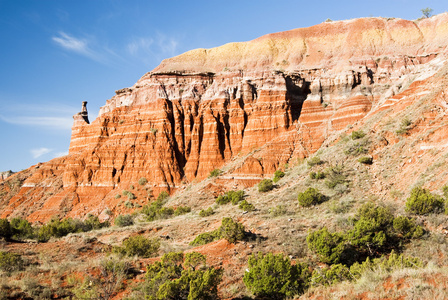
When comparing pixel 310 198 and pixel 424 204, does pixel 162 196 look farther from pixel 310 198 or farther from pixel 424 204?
pixel 424 204

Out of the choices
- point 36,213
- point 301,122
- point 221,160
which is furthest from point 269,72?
point 36,213

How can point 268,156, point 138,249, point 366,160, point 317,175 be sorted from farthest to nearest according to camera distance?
1. point 268,156
2. point 317,175
3. point 366,160
4. point 138,249

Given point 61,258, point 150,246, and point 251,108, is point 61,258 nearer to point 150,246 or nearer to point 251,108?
point 150,246

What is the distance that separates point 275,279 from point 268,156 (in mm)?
32308

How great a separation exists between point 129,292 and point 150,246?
6.18 m

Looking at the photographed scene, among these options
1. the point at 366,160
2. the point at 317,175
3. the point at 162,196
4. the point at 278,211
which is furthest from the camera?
the point at 162,196

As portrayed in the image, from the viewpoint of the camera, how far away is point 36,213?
1935 inches

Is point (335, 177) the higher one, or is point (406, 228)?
point (335, 177)

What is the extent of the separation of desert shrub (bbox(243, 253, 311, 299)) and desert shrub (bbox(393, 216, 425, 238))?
253 inches

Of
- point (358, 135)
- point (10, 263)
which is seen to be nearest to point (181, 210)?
point (358, 135)

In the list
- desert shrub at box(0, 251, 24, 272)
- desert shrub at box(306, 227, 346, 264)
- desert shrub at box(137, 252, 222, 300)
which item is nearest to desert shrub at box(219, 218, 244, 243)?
desert shrub at box(306, 227, 346, 264)

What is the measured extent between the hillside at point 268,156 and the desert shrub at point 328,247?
1.41ft

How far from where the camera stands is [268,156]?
44406 mm

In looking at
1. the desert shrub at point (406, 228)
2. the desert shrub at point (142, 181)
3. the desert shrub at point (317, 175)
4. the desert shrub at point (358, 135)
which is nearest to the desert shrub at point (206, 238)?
the desert shrub at point (406, 228)
